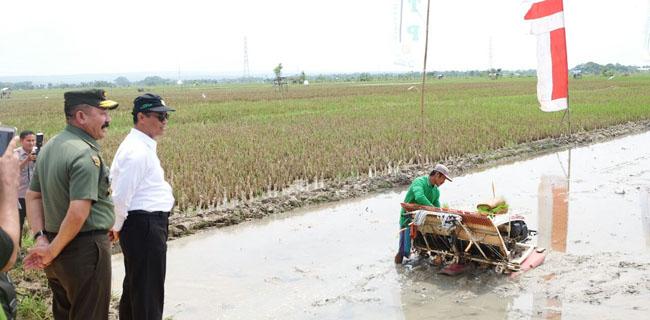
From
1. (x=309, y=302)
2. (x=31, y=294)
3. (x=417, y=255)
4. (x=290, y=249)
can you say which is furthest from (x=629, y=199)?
(x=31, y=294)

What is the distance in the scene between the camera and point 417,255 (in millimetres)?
6547

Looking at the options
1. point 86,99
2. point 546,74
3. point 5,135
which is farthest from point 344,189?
point 5,135

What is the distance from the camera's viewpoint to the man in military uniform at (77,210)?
124 inches

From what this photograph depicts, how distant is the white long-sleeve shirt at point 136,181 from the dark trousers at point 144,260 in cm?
6

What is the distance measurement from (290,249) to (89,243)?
162 inches

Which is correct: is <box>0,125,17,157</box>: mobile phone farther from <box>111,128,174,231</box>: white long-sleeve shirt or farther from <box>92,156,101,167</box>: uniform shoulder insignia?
<box>111,128,174,231</box>: white long-sleeve shirt

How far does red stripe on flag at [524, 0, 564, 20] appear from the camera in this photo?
43.2 ft

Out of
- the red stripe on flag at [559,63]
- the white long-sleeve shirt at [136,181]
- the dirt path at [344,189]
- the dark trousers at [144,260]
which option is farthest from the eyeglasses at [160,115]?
the red stripe on flag at [559,63]

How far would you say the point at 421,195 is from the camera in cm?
601

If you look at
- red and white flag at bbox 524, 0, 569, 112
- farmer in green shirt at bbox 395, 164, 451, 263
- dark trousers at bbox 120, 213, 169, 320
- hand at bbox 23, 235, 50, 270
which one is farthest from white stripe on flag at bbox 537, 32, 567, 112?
hand at bbox 23, 235, 50, 270

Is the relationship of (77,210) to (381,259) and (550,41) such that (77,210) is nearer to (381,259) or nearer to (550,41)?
(381,259)

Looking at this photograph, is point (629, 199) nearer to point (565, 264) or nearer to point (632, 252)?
point (632, 252)

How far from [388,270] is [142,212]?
11.3 feet

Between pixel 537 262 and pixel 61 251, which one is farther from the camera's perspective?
pixel 537 262
